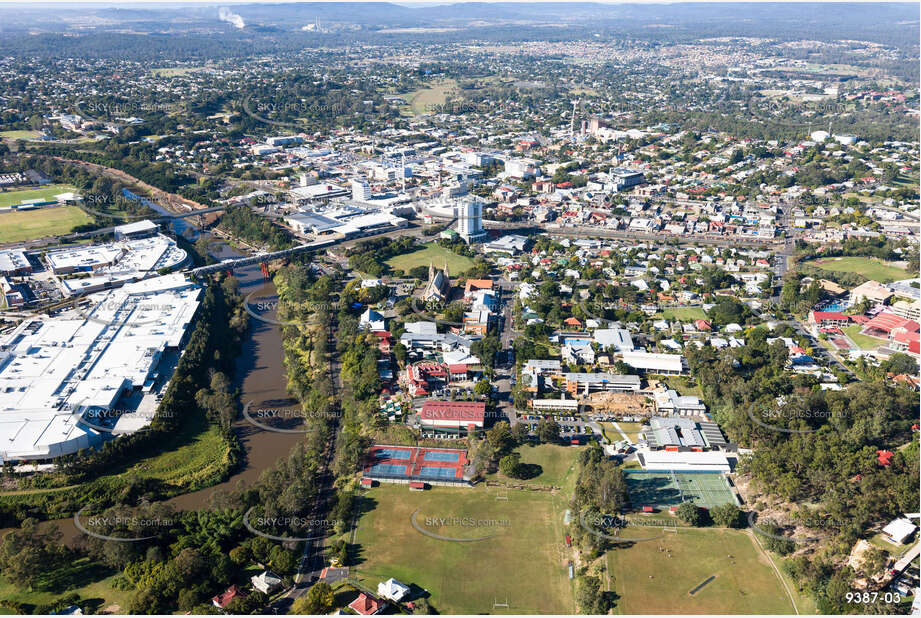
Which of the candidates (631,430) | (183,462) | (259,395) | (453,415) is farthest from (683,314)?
(183,462)

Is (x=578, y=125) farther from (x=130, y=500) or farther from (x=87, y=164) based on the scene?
(x=130, y=500)

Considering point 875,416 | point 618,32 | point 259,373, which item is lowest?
point 259,373

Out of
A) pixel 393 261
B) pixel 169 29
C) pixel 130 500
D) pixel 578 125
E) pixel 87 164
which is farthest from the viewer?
pixel 169 29

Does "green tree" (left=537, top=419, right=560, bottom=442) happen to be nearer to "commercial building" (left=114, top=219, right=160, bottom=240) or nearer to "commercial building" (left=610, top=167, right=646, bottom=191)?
"commercial building" (left=114, top=219, right=160, bottom=240)

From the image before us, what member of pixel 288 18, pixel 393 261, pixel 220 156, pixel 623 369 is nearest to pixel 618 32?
pixel 288 18

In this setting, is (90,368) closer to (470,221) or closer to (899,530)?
(470,221)
